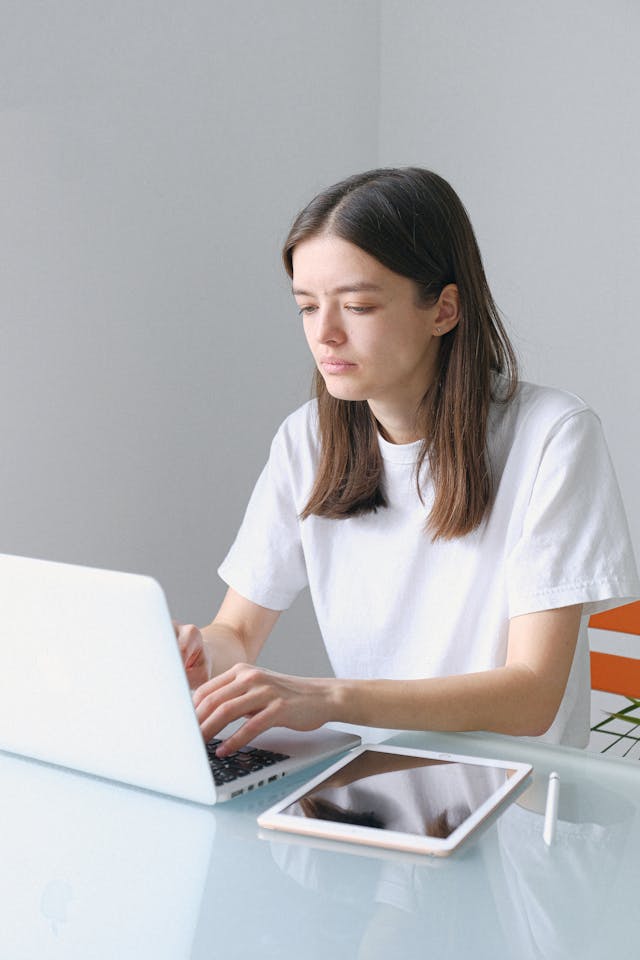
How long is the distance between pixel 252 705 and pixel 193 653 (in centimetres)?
24

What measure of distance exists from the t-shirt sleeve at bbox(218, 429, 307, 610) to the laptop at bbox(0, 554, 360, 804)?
60 cm

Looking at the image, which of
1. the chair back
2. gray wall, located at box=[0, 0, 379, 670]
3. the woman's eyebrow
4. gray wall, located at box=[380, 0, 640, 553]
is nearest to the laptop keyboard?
the woman's eyebrow

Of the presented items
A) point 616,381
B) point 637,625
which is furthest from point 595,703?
point 637,625

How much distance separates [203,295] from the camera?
2439mm

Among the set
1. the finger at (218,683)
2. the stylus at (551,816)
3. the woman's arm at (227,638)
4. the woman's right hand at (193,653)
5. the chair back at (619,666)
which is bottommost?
the chair back at (619,666)

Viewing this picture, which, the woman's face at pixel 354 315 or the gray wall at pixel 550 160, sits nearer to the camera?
the woman's face at pixel 354 315

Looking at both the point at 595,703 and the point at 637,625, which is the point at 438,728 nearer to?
the point at 637,625

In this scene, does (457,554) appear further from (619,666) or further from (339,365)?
(619,666)

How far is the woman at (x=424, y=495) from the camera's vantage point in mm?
1271

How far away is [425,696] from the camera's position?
1070 millimetres

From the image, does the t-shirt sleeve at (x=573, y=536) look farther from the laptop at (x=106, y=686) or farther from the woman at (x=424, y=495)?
the laptop at (x=106, y=686)

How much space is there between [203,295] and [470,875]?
186cm

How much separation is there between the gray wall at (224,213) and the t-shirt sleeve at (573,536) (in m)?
1.08

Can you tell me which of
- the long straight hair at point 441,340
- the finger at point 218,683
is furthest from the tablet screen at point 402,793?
the long straight hair at point 441,340
